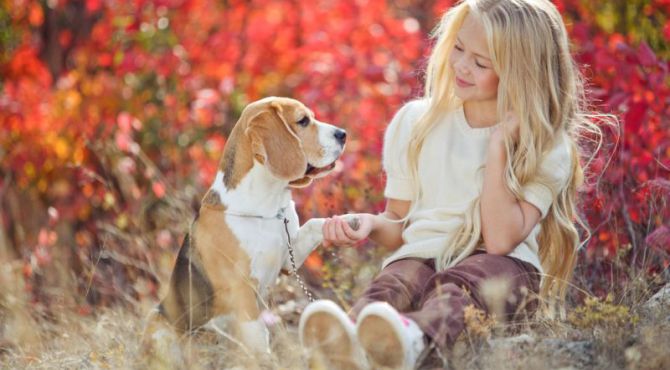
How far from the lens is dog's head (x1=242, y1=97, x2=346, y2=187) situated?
411cm

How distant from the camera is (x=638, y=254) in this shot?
16.1 ft

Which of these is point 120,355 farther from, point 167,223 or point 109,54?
point 109,54

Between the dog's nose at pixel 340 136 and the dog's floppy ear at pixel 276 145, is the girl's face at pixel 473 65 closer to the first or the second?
the dog's nose at pixel 340 136

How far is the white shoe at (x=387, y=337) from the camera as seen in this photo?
10.7ft

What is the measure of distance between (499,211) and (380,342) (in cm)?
94

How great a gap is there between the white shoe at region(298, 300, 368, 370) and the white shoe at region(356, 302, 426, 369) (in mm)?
42

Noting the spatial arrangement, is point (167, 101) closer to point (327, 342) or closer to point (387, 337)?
point (327, 342)

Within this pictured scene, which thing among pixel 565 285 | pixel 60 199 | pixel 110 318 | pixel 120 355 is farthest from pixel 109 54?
pixel 565 285

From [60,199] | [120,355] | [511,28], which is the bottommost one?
[60,199]

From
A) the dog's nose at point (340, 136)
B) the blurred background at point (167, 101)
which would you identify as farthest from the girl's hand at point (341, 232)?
the blurred background at point (167, 101)

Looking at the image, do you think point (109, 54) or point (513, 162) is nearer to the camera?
point (513, 162)

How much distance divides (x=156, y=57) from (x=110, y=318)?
3036mm

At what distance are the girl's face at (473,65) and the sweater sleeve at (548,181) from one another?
1.20ft

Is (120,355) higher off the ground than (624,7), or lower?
lower
